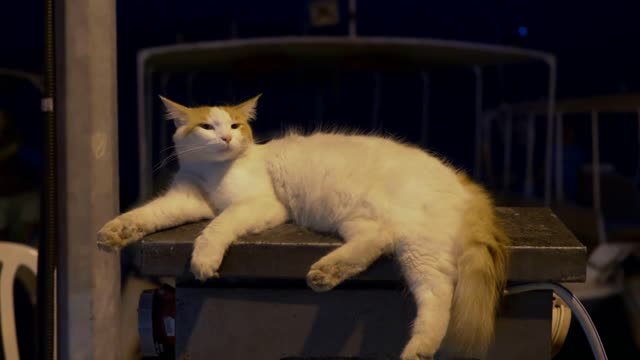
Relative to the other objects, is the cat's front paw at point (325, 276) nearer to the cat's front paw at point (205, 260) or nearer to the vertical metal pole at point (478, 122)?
the cat's front paw at point (205, 260)

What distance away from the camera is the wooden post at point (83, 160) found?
1175 mm

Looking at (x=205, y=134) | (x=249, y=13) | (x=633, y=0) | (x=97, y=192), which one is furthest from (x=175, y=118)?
(x=633, y=0)

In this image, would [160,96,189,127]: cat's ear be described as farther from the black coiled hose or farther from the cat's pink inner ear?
the black coiled hose

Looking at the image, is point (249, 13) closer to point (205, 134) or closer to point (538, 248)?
point (205, 134)

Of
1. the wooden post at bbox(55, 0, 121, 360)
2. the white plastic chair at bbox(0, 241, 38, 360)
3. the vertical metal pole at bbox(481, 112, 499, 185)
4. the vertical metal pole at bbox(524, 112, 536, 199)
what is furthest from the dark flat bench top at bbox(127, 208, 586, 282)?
the vertical metal pole at bbox(481, 112, 499, 185)

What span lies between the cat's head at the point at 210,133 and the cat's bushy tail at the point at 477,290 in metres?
0.41

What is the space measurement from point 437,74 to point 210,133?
234 cm

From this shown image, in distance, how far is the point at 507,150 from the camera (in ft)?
10.5

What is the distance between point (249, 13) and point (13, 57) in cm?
99

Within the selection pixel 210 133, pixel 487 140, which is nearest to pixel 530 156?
pixel 487 140

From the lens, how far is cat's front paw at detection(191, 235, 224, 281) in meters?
0.83

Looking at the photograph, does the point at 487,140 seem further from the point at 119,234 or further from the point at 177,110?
the point at 119,234

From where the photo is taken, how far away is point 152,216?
0.99m

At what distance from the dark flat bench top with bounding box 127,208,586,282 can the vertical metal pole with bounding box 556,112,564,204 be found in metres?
2.25
